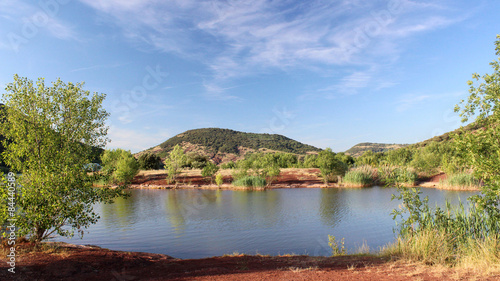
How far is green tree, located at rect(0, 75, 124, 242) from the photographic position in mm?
8805

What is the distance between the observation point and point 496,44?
7.82 m

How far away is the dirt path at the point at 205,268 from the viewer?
22.0 feet

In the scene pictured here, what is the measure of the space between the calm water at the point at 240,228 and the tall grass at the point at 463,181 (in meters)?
13.3

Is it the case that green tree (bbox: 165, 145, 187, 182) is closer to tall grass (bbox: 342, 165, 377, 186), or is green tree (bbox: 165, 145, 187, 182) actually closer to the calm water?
the calm water

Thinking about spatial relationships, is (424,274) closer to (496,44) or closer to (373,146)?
(496,44)

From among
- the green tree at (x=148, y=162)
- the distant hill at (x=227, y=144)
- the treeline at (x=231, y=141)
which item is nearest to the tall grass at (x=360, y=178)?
the green tree at (x=148, y=162)

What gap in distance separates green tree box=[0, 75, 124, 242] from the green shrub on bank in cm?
2612

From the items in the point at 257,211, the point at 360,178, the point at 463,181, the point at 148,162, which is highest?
the point at 148,162

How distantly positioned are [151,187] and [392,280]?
127ft

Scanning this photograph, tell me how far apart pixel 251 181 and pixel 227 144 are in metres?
93.8

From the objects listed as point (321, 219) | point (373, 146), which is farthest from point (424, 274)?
point (373, 146)

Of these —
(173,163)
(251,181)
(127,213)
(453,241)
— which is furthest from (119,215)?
(173,163)

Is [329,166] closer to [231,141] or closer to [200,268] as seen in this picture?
[200,268]

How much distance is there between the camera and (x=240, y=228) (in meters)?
15.4
